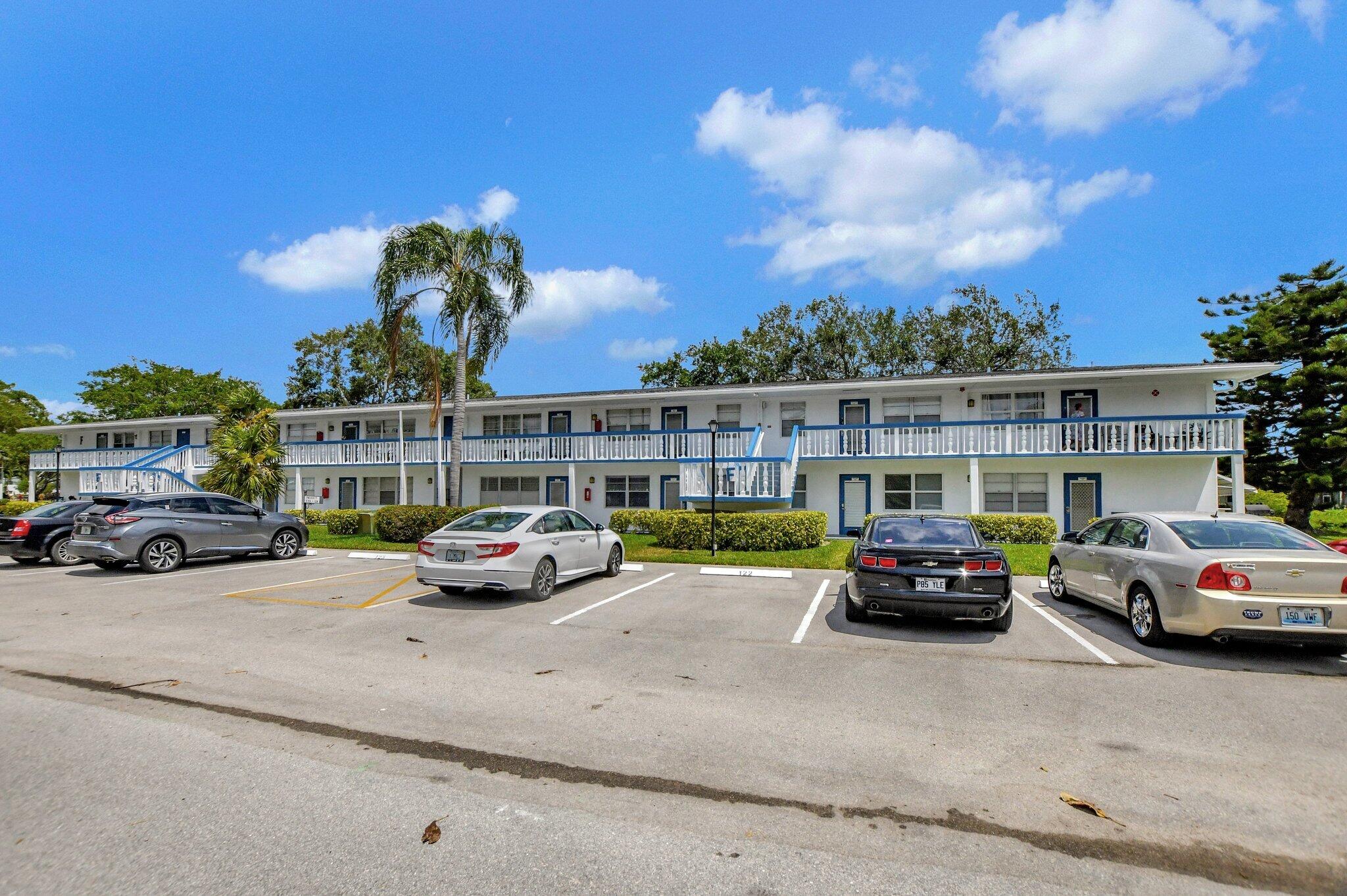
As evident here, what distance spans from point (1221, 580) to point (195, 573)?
16459 mm

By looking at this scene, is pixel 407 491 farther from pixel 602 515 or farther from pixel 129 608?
pixel 129 608

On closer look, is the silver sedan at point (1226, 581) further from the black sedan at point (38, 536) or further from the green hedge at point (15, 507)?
the green hedge at point (15, 507)

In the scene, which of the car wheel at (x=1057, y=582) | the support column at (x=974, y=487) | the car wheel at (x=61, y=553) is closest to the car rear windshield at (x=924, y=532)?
the car wheel at (x=1057, y=582)

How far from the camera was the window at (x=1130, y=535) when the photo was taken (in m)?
7.83

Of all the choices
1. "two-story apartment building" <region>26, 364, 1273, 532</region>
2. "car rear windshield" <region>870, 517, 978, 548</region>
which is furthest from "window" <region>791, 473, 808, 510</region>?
"car rear windshield" <region>870, 517, 978, 548</region>

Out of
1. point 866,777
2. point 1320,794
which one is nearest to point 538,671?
point 866,777

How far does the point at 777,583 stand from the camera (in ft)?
39.1

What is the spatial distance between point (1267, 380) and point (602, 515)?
24.0 metres

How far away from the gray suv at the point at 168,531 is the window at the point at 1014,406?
20.6 meters

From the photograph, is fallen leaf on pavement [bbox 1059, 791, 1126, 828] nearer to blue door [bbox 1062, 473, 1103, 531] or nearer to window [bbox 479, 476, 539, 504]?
blue door [bbox 1062, 473, 1103, 531]

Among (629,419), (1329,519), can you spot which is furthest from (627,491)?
(1329,519)

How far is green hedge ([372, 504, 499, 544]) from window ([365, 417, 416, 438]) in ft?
31.5

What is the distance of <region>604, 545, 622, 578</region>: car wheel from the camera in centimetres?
1252

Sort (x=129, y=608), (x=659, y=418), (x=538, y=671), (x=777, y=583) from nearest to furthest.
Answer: (x=538, y=671) < (x=129, y=608) < (x=777, y=583) < (x=659, y=418)
